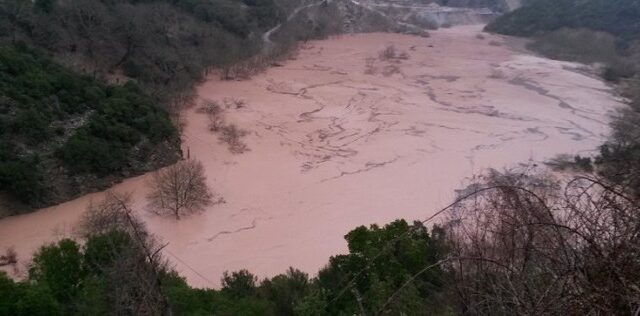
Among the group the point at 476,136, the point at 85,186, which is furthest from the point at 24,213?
the point at 476,136

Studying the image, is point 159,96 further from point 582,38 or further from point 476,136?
point 582,38

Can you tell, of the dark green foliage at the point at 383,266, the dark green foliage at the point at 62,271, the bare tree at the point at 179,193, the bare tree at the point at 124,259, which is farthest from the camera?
the bare tree at the point at 179,193

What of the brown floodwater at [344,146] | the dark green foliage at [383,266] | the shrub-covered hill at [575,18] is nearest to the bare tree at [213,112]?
the brown floodwater at [344,146]

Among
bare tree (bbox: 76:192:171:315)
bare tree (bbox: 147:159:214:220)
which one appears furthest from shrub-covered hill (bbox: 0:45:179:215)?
bare tree (bbox: 147:159:214:220)

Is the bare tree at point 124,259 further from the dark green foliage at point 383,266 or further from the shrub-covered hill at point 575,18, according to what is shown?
the shrub-covered hill at point 575,18

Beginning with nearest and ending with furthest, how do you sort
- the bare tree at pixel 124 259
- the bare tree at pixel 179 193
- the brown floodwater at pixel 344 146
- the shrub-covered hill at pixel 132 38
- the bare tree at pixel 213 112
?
the bare tree at pixel 124 259 < the brown floodwater at pixel 344 146 < the bare tree at pixel 179 193 < the bare tree at pixel 213 112 < the shrub-covered hill at pixel 132 38

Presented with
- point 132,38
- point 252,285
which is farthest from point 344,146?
point 132,38

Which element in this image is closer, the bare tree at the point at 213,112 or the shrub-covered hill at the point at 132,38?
the bare tree at the point at 213,112
